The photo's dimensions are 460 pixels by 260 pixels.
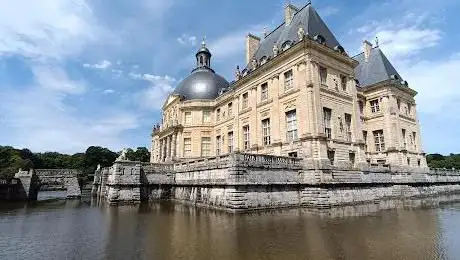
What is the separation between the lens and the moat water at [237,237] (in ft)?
27.6

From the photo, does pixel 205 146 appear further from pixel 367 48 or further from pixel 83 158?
pixel 83 158

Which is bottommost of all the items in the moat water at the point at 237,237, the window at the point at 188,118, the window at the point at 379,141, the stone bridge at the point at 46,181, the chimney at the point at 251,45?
the moat water at the point at 237,237

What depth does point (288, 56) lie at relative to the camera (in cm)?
2494

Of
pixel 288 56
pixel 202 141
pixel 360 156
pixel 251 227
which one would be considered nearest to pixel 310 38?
pixel 288 56

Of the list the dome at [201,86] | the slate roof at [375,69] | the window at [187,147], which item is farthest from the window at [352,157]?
the dome at [201,86]

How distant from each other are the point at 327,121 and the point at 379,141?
1290 cm

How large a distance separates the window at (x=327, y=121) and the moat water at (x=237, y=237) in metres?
9.09

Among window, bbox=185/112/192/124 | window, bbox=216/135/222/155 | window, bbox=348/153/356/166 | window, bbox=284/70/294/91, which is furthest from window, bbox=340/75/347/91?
window, bbox=185/112/192/124

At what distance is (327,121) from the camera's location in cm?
2414

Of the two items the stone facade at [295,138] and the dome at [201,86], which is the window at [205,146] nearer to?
the stone facade at [295,138]

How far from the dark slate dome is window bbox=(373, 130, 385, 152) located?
1967 cm

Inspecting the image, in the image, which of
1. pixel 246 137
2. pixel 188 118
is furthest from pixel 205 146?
pixel 246 137

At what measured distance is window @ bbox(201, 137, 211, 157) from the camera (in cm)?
3800

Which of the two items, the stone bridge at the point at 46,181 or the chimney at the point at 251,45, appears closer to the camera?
the stone bridge at the point at 46,181
